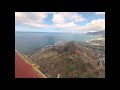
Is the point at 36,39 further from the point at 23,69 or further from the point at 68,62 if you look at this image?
the point at 68,62

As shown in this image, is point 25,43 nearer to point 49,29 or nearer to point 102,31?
point 49,29

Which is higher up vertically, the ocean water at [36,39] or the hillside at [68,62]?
the ocean water at [36,39]
